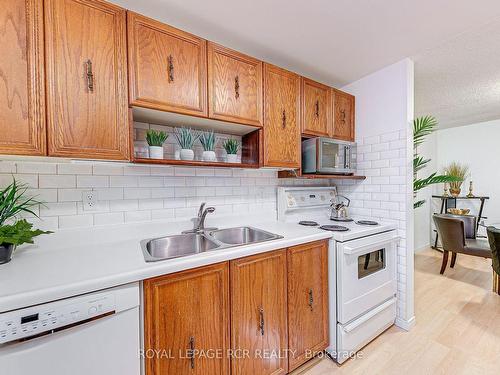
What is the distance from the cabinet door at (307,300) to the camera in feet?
4.56

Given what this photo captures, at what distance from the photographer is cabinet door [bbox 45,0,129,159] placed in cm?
100

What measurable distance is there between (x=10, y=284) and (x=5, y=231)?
1.04 ft

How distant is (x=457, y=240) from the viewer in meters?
2.73

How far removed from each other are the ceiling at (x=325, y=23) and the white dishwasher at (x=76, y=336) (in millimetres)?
1571

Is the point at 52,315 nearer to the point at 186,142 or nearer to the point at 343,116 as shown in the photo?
the point at 186,142

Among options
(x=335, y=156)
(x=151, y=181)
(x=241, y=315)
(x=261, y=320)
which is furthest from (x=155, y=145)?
(x=335, y=156)

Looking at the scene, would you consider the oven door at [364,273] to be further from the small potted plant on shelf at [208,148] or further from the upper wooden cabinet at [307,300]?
the small potted plant on shelf at [208,148]

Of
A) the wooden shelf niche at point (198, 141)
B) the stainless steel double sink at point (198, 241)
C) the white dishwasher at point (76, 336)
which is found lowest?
the white dishwasher at point (76, 336)

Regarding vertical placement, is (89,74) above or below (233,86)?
below

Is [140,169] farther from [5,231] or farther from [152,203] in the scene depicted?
[5,231]

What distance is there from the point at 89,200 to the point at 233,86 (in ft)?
3.84

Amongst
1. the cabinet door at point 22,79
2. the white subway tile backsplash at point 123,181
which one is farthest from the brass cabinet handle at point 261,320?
the cabinet door at point 22,79

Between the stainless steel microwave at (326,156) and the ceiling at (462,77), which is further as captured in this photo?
the stainless steel microwave at (326,156)

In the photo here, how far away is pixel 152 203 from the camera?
155 centimetres
